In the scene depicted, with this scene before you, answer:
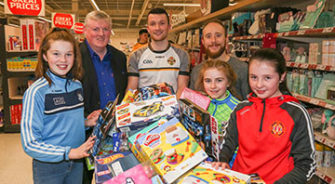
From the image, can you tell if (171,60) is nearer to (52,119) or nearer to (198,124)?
(52,119)

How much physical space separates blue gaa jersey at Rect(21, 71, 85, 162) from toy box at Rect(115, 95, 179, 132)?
0.42 m

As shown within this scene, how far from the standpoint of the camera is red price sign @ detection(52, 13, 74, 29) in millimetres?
11164

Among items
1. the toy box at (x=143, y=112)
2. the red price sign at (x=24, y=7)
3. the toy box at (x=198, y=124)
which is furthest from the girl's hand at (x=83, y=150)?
the red price sign at (x=24, y=7)

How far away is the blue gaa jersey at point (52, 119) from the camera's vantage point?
1427 millimetres

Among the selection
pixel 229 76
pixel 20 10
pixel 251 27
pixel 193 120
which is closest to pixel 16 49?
pixel 20 10

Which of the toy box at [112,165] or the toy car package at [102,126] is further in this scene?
the toy car package at [102,126]

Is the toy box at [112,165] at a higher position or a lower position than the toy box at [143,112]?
lower

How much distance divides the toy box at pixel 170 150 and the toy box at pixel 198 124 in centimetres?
6

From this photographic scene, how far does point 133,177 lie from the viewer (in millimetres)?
1049

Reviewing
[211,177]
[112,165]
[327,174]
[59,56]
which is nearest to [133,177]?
[112,165]

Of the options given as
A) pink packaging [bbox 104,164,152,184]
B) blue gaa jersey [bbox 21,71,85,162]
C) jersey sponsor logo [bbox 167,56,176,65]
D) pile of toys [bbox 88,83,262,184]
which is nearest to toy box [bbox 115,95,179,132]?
pile of toys [bbox 88,83,262,184]

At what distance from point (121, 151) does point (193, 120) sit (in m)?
0.42

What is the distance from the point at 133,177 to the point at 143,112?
0.33 meters

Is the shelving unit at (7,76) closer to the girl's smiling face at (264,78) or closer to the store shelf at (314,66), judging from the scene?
the store shelf at (314,66)
